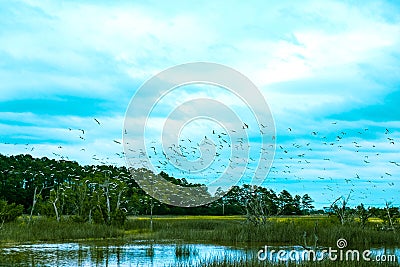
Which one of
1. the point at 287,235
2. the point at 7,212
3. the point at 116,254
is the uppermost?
the point at 7,212

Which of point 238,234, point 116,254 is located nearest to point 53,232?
point 116,254

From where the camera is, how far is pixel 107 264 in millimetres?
16812

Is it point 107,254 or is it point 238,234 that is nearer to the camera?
point 107,254

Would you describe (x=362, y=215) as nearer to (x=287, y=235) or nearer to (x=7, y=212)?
(x=287, y=235)

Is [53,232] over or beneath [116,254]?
over

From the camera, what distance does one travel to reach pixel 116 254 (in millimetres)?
19406

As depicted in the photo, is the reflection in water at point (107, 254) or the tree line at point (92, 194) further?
the tree line at point (92, 194)

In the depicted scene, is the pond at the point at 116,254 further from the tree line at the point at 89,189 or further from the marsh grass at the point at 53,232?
the tree line at the point at 89,189

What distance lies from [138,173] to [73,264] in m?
39.0

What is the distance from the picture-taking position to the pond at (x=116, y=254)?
16.8 m

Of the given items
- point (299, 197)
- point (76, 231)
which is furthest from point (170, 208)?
point (76, 231)

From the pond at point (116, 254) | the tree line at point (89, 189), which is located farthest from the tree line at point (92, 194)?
the pond at point (116, 254)

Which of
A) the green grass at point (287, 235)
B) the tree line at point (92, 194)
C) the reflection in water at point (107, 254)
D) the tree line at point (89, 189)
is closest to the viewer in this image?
the reflection in water at point (107, 254)

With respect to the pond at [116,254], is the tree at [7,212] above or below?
above
